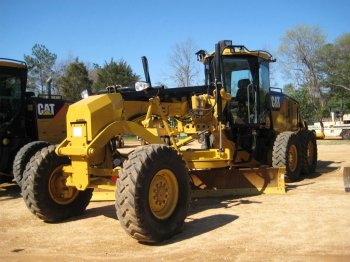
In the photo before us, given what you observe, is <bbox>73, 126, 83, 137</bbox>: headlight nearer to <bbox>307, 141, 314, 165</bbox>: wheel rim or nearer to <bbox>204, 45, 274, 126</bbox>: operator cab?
<bbox>204, 45, 274, 126</bbox>: operator cab

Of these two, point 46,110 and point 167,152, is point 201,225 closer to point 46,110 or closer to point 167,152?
point 167,152

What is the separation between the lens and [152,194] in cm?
563

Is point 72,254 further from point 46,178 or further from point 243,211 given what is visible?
point 243,211

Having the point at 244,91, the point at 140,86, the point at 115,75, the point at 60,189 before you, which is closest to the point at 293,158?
the point at 244,91

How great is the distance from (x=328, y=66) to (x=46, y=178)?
177 feet

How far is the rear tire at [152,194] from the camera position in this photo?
5230 millimetres

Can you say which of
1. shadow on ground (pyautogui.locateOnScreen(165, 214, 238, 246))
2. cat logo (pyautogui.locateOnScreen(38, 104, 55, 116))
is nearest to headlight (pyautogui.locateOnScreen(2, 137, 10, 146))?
cat logo (pyautogui.locateOnScreen(38, 104, 55, 116))

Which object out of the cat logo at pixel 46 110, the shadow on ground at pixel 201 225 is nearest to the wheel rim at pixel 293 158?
the shadow on ground at pixel 201 225

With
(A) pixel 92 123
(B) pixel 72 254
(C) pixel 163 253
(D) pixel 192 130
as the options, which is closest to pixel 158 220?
(C) pixel 163 253

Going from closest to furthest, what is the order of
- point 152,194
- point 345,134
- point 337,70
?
1. point 152,194
2. point 345,134
3. point 337,70

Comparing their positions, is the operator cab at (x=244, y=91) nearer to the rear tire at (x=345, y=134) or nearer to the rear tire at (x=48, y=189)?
the rear tire at (x=48, y=189)

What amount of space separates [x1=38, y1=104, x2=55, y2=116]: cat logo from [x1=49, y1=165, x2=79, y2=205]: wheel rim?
4747mm

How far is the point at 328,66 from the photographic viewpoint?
55344 millimetres

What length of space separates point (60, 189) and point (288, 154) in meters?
5.18
